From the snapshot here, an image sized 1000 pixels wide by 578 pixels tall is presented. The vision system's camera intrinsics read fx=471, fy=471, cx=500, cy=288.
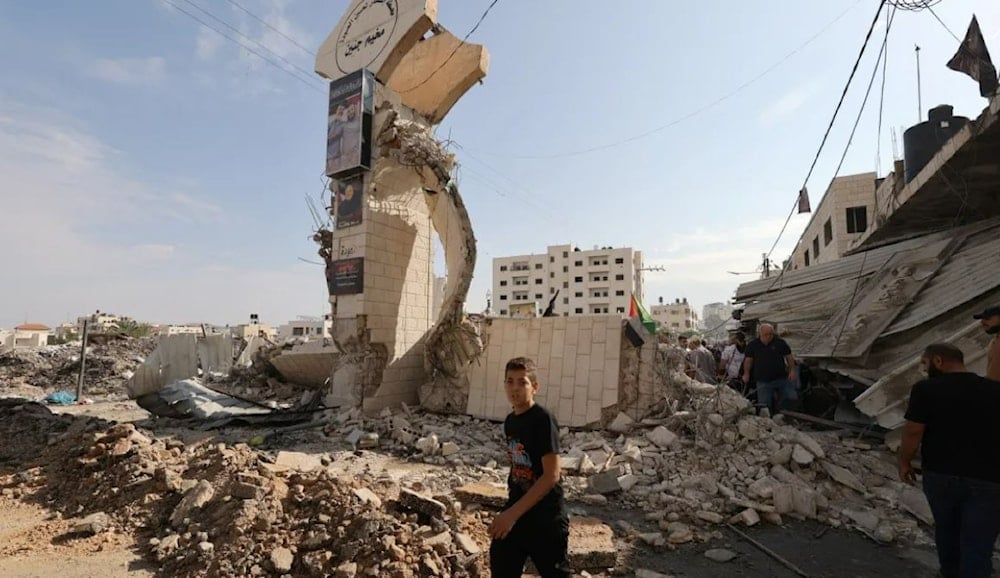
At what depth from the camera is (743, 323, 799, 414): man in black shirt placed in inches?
264

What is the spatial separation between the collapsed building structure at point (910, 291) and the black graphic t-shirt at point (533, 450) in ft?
15.9

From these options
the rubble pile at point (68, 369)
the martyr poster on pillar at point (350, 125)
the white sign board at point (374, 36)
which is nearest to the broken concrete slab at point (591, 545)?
the martyr poster on pillar at point (350, 125)

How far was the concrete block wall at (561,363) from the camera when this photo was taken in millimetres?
7973

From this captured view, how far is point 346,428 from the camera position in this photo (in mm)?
8219

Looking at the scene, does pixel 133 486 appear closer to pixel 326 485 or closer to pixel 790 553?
pixel 326 485

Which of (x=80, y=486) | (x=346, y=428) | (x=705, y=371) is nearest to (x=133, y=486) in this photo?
(x=80, y=486)

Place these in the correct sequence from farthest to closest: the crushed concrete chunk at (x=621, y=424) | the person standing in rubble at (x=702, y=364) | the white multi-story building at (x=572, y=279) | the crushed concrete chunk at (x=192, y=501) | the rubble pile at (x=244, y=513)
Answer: the white multi-story building at (x=572, y=279) < the person standing in rubble at (x=702, y=364) < the crushed concrete chunk at (x=621, y=424) < the crushed concrete chunk at (x=192, y=501) < the rubble pile at (x=244, y=513)

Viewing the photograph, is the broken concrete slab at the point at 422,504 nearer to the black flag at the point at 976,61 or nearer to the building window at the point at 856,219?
the black flag at the point at 976,61

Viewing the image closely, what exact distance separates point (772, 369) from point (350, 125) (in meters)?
8.74

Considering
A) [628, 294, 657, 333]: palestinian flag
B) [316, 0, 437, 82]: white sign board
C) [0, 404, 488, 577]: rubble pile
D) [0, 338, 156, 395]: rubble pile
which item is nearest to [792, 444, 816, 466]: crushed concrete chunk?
[628, 294, 657, 333]: palestinian flag

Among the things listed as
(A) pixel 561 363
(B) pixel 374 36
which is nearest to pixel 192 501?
(A) pixel 561 363

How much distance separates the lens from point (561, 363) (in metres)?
8.51

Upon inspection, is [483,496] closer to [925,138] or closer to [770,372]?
[770,372]

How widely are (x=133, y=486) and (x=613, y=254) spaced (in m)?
63.3
